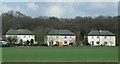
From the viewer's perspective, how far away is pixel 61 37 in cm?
11312

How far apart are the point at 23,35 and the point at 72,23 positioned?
20099 millimetres

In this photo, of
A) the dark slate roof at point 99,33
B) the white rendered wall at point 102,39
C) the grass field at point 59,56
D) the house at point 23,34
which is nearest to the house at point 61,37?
the white rendered wall at point 102,39

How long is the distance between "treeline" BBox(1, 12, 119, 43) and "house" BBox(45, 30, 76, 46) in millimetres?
1676

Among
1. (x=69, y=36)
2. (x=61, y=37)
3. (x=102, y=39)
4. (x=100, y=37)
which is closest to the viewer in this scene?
(x=102, y=39)

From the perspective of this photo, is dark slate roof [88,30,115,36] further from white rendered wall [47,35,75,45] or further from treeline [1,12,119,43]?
white rendered wall [47,35,75,45]

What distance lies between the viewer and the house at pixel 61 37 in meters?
108

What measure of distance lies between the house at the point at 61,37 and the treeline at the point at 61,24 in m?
1.68

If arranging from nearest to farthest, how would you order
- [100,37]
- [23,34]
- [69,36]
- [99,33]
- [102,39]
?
1. [99,33]
2. [102,39]
3. [100,37]
4. [23,34]
5. [69,36]

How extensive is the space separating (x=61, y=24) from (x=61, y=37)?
183 inches

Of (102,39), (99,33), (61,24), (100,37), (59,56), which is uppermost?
(61,24)

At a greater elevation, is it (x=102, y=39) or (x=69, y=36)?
(x=69, y=36)

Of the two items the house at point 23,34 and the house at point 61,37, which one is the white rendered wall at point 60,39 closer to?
the house at point 61,37

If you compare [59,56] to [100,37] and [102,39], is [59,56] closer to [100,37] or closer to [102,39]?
[102,39]

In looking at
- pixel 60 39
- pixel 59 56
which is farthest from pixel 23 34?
pixel 59 56
